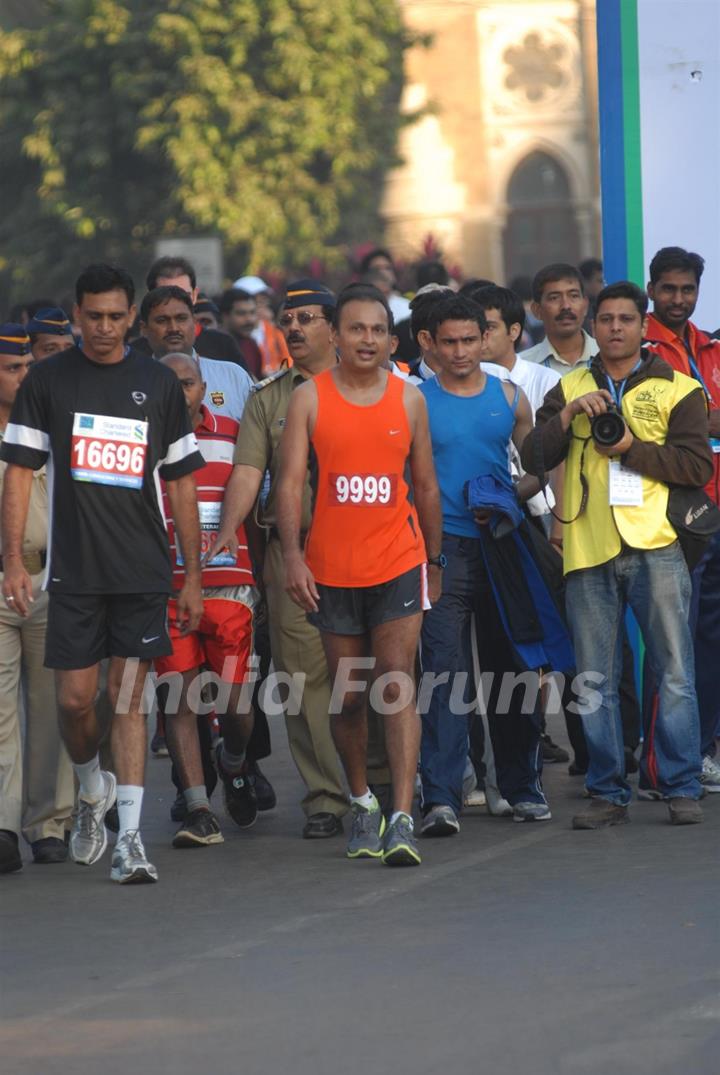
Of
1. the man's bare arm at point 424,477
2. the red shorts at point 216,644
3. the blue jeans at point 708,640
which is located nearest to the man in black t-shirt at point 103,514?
the red shorts at point 216,644

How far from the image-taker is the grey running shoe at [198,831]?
818 cm

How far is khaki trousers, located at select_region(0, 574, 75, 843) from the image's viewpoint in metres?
7.87

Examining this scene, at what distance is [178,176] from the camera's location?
40.5m

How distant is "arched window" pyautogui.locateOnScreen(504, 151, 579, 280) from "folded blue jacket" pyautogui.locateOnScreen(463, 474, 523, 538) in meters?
45.4

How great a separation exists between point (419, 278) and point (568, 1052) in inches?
349

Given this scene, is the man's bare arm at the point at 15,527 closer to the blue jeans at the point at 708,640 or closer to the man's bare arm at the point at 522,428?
the man's bare arm at the point at 522,428

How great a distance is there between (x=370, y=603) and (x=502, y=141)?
46231mm

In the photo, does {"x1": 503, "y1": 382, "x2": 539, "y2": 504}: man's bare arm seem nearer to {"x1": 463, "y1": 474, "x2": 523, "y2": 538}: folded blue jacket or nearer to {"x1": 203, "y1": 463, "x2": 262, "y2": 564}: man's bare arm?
{"x1": 463, "y1": 474, "x2": 523, "y2": 538}: folded blue jacket

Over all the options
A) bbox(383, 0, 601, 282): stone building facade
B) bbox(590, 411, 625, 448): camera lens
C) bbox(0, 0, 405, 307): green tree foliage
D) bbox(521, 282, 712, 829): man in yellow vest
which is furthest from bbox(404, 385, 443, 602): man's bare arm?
bbox(383, 0, 601, 282): stone building facade

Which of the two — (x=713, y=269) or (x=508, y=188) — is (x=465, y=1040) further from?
(x=508, y=188)

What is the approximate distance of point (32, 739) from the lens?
8.13 metres

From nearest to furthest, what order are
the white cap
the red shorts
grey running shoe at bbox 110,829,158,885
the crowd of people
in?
grey running shoe at bbox 110,829,158,885
the crowd of people
the red shorts
the white cap

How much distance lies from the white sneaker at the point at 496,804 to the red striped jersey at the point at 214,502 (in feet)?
4.12

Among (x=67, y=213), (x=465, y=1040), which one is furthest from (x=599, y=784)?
(x=67, y=213)
